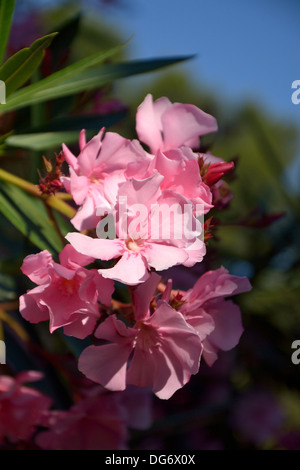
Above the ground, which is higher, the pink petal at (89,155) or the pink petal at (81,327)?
the pink petal at (89,155)

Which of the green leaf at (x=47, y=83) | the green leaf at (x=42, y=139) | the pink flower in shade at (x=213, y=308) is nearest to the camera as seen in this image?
the pink flower in shade at (x=213, y=308)

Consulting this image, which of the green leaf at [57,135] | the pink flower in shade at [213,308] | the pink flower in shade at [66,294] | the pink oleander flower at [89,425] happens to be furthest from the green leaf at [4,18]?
the pink oleander flower at [89,425]

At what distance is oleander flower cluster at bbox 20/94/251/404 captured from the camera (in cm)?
63

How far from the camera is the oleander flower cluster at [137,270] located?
627 millimetres

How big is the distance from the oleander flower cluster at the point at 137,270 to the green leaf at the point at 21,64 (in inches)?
6.9

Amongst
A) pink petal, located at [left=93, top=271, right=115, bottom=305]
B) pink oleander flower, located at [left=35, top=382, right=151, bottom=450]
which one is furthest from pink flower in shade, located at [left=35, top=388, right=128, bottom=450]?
pink petal, located at [left=93, top=271, right=115, bottom=305]

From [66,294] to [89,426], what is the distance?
1.58ft

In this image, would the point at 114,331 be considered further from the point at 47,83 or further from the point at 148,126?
the point at 47,83

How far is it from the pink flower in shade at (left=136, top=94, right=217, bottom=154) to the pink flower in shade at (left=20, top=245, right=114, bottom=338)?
0.22 meters

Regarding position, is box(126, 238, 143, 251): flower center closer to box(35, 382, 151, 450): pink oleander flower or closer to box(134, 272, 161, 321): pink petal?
box(134, 272, 161, 321): pink petal

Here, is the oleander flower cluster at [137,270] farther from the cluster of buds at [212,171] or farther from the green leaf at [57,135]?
the green leaf at [57,135]

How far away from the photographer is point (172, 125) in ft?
2.49

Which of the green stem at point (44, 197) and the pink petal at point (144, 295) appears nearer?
the pink petal at point (144, 295)
